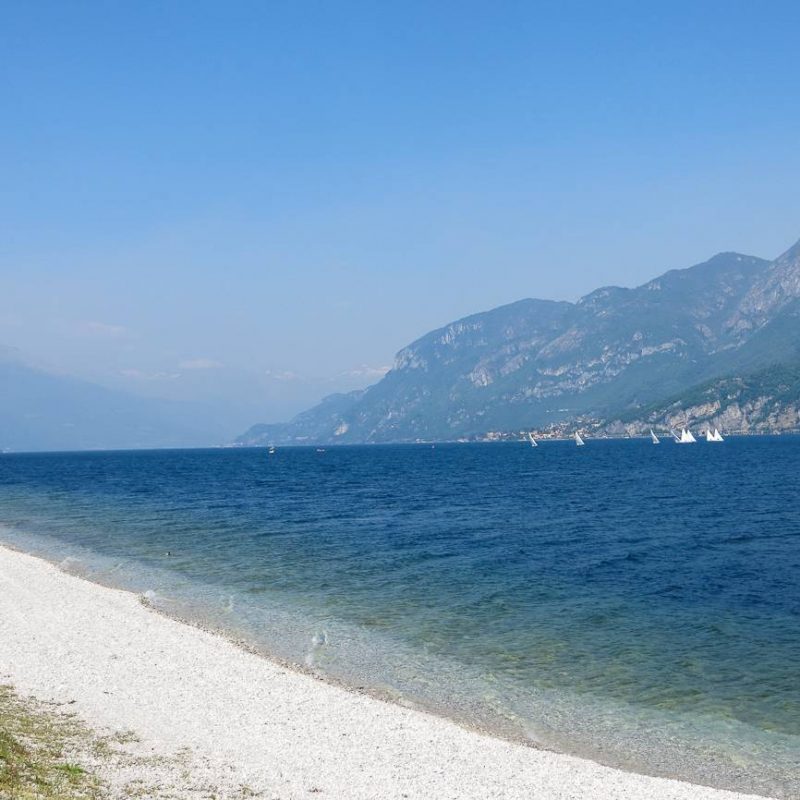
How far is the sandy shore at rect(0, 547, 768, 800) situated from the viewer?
19.8m

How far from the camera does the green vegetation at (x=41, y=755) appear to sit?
15.9m

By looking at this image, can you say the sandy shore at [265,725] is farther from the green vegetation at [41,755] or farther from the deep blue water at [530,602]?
the deep blue water at [530,602]

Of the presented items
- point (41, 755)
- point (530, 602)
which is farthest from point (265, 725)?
point (530, 602)

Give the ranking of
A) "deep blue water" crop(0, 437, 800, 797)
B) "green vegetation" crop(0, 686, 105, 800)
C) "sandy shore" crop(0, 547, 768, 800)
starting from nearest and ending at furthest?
1. "green vegetation" crop(0, 686, 105, 800)
2. "sandy shore" crop(0, 547, 768, 800)
3. "deep blue water" crop(0, 437, 800, 797)

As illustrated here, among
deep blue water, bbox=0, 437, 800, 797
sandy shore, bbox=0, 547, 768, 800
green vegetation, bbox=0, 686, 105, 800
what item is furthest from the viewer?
deep blue water, bbox=0, 437, 800, 797

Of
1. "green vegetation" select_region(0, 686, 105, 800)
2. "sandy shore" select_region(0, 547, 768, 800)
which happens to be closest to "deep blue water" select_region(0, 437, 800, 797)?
"sandy shore" select_region(0, 547, 768, 800)

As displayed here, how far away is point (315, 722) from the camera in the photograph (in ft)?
80.5

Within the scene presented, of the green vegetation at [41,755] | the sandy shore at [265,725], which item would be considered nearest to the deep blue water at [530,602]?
the sandy shore at [265,725]

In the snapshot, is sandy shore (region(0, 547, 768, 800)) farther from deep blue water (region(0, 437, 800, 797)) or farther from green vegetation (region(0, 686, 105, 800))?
deep blue water (region(0, 437, 800, 797))

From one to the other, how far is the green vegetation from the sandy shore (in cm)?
139

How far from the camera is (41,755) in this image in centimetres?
1852

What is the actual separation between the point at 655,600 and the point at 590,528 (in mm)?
30972

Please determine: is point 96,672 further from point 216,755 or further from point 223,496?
point 223,496

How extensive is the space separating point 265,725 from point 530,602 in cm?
2110
